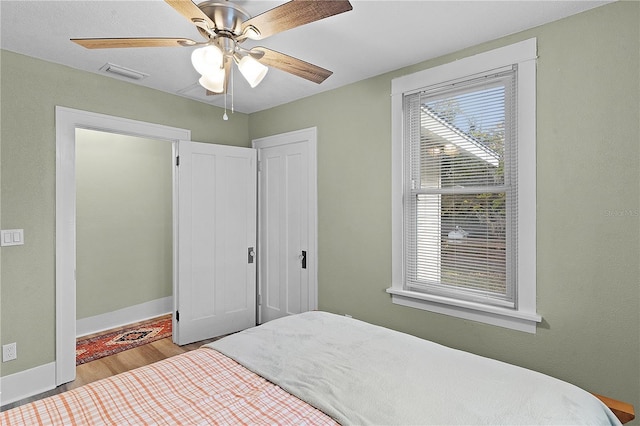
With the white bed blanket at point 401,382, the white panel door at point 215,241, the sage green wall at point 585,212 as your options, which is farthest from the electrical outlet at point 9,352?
the sage green wall at point 585,212

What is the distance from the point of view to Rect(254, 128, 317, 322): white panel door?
11.3ft

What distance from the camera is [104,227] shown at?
399cm

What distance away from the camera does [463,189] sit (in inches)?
95.9

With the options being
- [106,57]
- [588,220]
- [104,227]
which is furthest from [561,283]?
[104,227]

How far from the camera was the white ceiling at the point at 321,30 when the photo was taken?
1.91m

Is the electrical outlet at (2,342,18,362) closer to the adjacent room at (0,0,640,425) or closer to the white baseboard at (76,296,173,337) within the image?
the adjacent room at (0,0,640,425)

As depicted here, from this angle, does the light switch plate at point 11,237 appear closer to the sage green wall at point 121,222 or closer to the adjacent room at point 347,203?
the adjacent room at point 347,203

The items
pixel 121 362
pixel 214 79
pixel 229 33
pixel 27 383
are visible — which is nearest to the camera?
pixel 229 33

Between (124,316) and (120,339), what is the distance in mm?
545

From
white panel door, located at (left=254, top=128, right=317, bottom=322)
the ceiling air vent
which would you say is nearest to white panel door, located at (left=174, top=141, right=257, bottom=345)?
white panel door, located at (left=254, top=128, right=317, bottom=322)

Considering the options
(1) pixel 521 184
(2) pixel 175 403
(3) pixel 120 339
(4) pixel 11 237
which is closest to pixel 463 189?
(1) pixel 521 184

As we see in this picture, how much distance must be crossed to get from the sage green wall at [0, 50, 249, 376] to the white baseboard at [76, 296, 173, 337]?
4.25 ft

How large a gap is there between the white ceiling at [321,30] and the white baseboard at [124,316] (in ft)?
8.90

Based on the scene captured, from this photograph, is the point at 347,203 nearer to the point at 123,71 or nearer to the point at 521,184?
the point at 521,184
